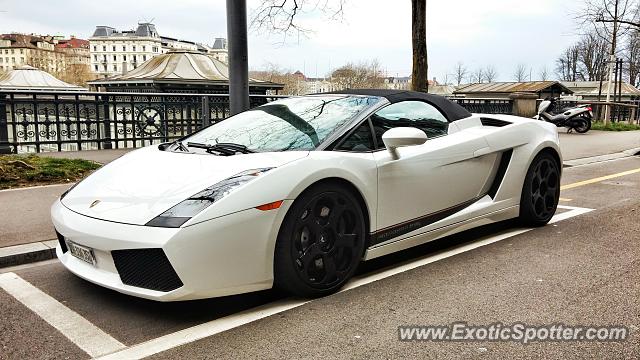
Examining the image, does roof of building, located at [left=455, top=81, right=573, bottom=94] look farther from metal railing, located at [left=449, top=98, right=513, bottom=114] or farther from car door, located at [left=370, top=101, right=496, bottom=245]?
car door, located at [left=370, top=101, right=496, bottom=245]

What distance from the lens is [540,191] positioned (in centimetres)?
520

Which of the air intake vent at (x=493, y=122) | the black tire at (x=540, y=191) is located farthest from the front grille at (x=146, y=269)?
the black tire at (x=540, y=191)

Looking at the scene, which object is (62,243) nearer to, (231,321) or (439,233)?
(231,321)

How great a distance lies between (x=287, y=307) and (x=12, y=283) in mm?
1992

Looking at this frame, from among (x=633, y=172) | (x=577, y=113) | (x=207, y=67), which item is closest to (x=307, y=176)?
(x=633, y=172)

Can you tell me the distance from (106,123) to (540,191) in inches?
340

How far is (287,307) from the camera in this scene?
332cm

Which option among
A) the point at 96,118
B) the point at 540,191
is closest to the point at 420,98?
the point at 540,191

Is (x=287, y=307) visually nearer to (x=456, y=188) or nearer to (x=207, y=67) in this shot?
(x=456, y=188)

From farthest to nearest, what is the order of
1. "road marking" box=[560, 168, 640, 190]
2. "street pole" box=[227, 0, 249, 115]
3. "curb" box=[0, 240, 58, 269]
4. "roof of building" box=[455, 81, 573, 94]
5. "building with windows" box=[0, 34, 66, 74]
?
"building with windows" box=[0, 34, 66, 74], "roof of building" box=[455, 81, 573, 94], "road marking" box=[560, 168, 640, 190], "street pole" box=[227, 0, 249, 115], "curb" box=[0, 240, 58, 269]

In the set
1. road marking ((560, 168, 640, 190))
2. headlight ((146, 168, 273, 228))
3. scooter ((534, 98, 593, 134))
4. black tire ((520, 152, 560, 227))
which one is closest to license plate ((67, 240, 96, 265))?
headlight ((146, 168, 273, 228))

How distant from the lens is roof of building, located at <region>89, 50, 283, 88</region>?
902 inches

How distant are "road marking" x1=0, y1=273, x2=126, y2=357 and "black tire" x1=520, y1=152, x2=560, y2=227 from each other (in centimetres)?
375

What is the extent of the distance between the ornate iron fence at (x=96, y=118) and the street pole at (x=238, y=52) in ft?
14.6
